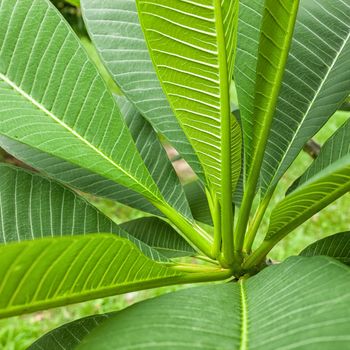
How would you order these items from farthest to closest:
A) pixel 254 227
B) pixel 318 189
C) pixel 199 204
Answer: pixel 199 204
pixel 254 227
pixel 318 189

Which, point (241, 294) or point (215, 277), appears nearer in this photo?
point (241, 294)

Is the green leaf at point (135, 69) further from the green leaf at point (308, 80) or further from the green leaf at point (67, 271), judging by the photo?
the green leaf at point (67, 271)

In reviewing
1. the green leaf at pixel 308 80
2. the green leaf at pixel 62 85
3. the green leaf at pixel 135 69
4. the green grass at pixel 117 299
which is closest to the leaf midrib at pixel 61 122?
the green leaf at pixel 62 85

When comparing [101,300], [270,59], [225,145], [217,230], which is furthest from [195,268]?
[101,300]

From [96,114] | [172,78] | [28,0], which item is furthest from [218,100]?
[28,0]

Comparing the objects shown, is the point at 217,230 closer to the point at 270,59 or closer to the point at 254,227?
the point at 254,227

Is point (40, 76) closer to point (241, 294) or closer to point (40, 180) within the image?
point (40, 180)

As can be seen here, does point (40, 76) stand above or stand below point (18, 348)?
above
